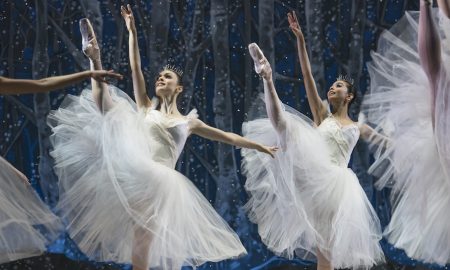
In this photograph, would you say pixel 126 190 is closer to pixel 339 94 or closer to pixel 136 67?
pixel 136 67

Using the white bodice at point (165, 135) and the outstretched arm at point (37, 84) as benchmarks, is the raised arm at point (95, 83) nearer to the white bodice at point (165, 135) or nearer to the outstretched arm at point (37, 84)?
the white bodice at point (165, 135)

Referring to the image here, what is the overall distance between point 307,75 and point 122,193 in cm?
141

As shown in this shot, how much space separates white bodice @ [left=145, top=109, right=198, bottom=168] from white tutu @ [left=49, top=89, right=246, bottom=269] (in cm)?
1

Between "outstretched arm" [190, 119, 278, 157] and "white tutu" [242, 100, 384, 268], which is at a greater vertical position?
"outstretched arm" [190, 119, 278, 157]

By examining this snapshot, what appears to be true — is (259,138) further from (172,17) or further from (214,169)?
(172,17)

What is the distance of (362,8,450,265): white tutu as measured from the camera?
2652 mm

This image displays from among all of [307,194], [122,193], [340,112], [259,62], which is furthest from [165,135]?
[340,112]

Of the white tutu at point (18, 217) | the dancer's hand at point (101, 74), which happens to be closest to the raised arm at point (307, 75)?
the dancer's hand at point (101, 74)

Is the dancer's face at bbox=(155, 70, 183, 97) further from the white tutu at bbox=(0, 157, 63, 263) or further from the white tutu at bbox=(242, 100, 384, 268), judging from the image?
the white tutu at bbox=(0, 157, 63, 263)

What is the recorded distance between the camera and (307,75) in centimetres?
390

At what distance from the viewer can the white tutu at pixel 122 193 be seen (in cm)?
316

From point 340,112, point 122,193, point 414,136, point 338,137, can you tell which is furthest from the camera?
point 340,112

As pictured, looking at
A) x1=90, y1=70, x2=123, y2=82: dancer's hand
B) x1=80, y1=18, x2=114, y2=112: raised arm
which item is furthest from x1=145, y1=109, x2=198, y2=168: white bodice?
x1=90, y1=70, x2=123, y2=82: dancer's hand

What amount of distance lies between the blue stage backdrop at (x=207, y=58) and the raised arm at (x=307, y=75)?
1018 millimetres
